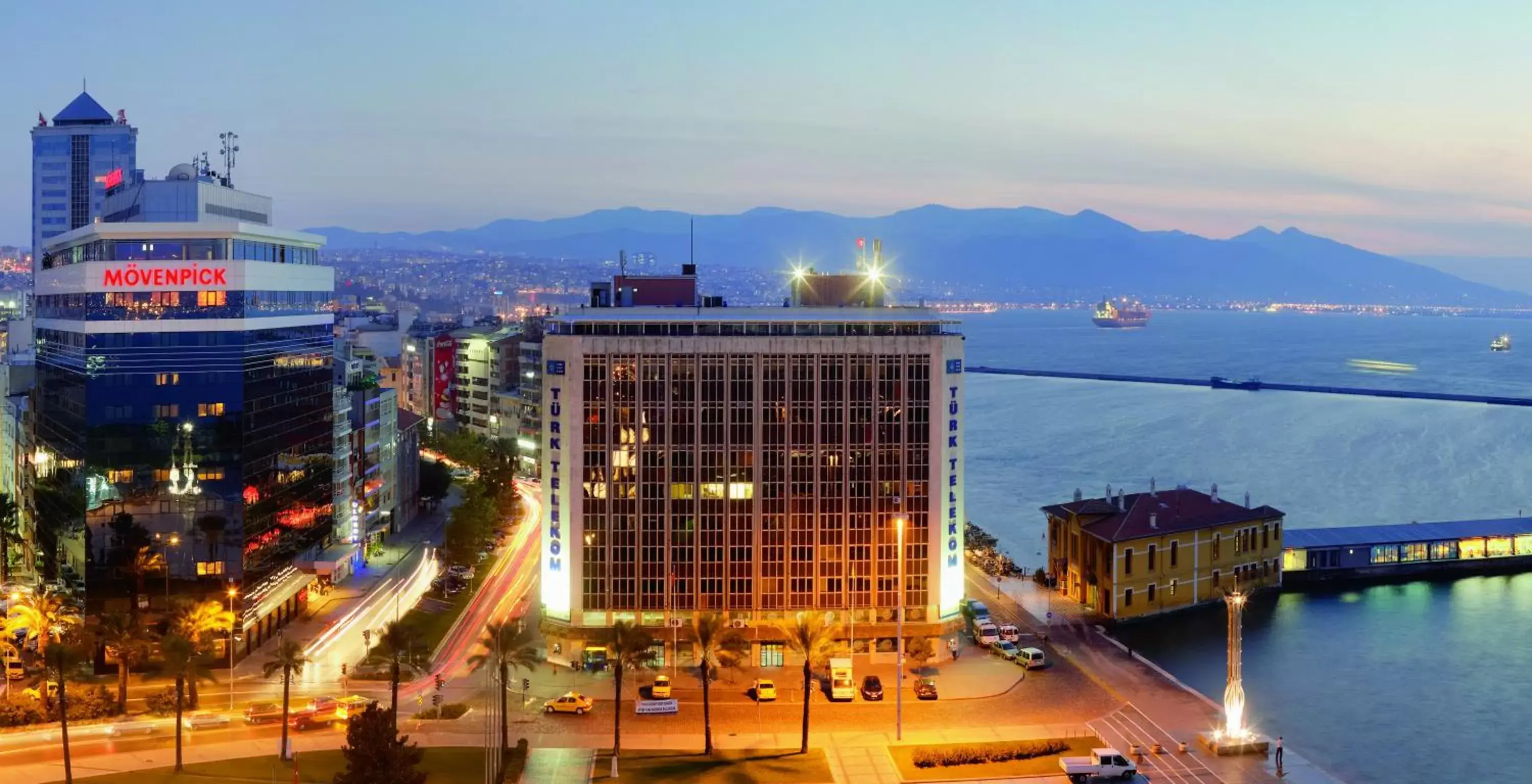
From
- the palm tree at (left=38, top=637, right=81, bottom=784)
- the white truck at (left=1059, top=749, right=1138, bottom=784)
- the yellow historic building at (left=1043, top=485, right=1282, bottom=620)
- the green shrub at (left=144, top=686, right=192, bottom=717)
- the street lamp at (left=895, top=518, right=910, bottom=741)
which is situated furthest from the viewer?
the yellow historic building at (left=1043, top=485, right=1282, bottom=620)

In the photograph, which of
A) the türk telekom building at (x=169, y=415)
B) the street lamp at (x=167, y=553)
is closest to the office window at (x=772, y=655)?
the türk telekom building at (x=169, y=415)

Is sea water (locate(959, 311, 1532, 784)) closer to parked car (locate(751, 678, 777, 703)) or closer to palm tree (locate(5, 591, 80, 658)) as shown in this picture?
parked car (locate(751, 678, 777, 703))

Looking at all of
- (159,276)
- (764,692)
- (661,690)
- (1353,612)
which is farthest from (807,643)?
(1353,612)

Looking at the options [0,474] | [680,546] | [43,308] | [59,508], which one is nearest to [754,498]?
[680,546]

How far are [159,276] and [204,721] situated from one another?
22406 millimetres

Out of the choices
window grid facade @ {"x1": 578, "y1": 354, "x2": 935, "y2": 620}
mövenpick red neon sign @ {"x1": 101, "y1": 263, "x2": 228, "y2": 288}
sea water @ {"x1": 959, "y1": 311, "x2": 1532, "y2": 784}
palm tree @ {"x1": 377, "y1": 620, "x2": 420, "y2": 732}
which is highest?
mövenpick red neon sign @ {"x1": 101, "y1": 263, "x2": 228, "y2": 288}

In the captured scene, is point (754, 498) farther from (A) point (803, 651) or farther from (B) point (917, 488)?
(A) point (803, 651)

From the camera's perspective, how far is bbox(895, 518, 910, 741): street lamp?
56594 millimetres

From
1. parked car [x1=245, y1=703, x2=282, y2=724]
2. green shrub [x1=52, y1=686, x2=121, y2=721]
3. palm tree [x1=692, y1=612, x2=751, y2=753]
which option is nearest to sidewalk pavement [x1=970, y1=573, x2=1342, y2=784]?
palm tree [x1=692, y1=612, x2=751, y2=753]

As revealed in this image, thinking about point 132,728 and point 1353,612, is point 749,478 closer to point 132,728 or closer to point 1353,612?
Result: point 132,728

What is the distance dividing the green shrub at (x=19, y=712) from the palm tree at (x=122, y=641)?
3065 mm

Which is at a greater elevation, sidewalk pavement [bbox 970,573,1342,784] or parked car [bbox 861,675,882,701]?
parked car [bbox 861,675,882,701]

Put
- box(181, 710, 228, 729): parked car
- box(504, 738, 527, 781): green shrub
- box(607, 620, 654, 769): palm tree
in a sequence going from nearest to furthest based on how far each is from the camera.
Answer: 1. box(504, 738, 527, 781): green shrub
2. box(607, 620, 654, 769): palm tree
3. box(181, 710, 228, 729): parked car

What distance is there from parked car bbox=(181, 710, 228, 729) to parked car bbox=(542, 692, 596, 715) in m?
13.3
